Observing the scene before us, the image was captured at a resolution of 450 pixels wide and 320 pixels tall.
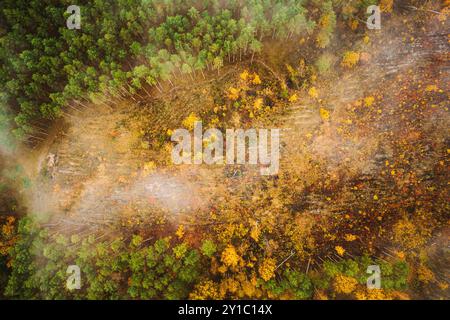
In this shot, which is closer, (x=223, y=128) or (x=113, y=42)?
(x=113, y=42)

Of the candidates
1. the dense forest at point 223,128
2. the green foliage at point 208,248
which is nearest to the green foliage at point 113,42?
the dense forest at point 223,128

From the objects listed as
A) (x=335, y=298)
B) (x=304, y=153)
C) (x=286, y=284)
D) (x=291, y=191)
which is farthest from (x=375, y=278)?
(x=304, y=153)

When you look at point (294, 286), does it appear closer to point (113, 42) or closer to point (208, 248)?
point (208, 248)

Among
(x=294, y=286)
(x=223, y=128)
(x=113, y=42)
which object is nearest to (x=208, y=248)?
(x=294, y=286)

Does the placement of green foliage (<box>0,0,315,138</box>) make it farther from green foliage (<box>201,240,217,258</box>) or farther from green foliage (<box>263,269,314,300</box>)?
green foliage (<box>263,269,314,300</box>)

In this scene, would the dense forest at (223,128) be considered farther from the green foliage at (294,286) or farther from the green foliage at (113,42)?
the green foliage at (294,286)

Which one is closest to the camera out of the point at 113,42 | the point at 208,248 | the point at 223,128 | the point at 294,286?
the point at 294,286

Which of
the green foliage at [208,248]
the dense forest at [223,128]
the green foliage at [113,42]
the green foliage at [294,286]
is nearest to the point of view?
the green foliage at [294,286]

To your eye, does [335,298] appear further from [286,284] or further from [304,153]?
[304,153]
